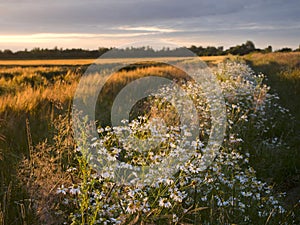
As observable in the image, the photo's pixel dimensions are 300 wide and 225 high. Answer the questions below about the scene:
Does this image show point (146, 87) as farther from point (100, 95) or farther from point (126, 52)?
point (126, 52)

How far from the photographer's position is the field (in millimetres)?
3408

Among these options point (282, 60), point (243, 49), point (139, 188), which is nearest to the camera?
point (139, 188)

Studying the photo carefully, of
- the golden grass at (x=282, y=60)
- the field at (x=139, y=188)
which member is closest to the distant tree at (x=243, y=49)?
the golden grass at (x=282, y=60)

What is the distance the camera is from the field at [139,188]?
11.2 ft

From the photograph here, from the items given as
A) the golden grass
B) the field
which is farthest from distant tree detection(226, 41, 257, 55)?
the field

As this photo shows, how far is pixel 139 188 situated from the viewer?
345 centimetres

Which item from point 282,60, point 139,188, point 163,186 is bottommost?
point 163,186

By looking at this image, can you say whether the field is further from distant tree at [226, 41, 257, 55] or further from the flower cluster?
distant tree at [226, 41, 257, 55]

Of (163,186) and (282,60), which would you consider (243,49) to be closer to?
(282,60)

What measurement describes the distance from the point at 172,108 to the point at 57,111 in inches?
93.0

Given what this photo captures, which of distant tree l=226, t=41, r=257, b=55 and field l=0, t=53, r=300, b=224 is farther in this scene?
distant tree l=226, t=41, r=257, b=55

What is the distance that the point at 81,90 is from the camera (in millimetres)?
9969

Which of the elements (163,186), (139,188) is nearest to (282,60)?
(163,186)

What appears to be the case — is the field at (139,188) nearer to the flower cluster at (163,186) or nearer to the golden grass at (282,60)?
the flower cluster at (163,186)
